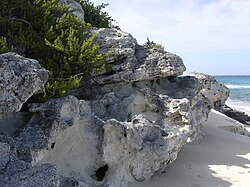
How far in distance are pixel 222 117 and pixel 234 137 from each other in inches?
139

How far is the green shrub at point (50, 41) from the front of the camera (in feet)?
22.0

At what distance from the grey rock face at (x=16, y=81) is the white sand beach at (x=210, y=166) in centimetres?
266

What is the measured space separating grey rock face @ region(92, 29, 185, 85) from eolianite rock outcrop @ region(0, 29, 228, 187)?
3 cm

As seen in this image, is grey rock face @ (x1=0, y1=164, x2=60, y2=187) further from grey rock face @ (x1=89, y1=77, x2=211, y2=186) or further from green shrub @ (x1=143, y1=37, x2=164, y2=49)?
green shrub @ (x1=143, y1=37, x2=164, y2=49)

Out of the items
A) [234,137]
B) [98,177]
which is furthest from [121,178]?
[234,137]

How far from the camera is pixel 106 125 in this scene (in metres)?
5.55

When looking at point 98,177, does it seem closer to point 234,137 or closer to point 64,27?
point 64,27

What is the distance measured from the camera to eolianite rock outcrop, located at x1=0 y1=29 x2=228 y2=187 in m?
4.06

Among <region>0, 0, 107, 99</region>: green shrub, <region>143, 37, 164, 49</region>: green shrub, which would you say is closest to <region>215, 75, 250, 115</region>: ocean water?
<region>143, 37, 164, 49</region>: green shrub

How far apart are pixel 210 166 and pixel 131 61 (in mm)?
3274

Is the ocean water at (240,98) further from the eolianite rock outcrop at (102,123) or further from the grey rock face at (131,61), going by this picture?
the eolianite rock outcrop at (102,123)

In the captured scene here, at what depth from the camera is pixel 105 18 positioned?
12438mm

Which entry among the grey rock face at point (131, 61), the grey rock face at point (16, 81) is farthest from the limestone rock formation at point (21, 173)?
the grey rock face at point (131, 61)

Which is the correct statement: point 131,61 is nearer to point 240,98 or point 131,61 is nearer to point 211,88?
point 211,88
